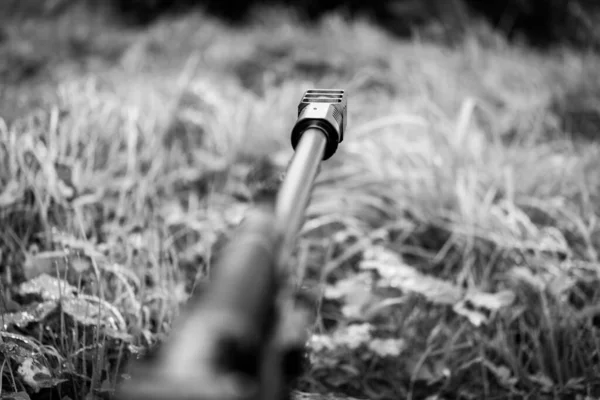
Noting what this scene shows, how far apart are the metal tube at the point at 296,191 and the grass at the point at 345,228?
0.75m

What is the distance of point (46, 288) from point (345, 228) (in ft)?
3.91

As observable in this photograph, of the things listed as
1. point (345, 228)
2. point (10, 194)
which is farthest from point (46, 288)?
point (345, 228)

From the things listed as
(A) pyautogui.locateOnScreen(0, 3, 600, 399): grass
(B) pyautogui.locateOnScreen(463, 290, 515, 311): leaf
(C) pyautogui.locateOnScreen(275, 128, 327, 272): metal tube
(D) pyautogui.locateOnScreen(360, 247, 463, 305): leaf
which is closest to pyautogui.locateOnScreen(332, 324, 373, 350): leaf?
(A) pyautogui.locateOnScreen(0, 3, 600, 399): grass

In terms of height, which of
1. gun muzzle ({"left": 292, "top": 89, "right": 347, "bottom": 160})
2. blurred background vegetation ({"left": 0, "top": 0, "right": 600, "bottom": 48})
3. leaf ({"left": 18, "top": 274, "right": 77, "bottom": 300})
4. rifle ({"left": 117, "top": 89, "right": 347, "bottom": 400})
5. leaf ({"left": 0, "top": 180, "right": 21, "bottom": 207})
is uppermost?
blurred background vegetation ({"left": 0, "top": 0, "right": 600, "bottom": 48})

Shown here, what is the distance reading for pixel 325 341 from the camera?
149 centimetres

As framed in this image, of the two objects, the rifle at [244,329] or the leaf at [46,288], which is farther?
the leaf at [46,288]

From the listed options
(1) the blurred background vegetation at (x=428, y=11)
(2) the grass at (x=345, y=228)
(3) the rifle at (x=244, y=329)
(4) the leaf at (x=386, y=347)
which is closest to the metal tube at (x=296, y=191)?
(3) the rifle at (x=244, y=329)

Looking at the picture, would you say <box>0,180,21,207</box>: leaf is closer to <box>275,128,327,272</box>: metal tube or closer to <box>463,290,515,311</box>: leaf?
<box>275,128,327,272</box>: metal tube

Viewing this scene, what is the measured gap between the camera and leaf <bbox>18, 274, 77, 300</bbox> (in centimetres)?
133

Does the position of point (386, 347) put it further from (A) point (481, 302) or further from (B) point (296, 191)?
(B) point (296, 191)

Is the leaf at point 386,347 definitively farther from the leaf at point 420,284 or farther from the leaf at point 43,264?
the leaf at point 43,264

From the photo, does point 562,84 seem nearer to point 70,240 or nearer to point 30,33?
point 70,240

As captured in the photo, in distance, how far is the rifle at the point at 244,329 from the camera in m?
0.44

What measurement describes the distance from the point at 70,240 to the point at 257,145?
1245 mm
